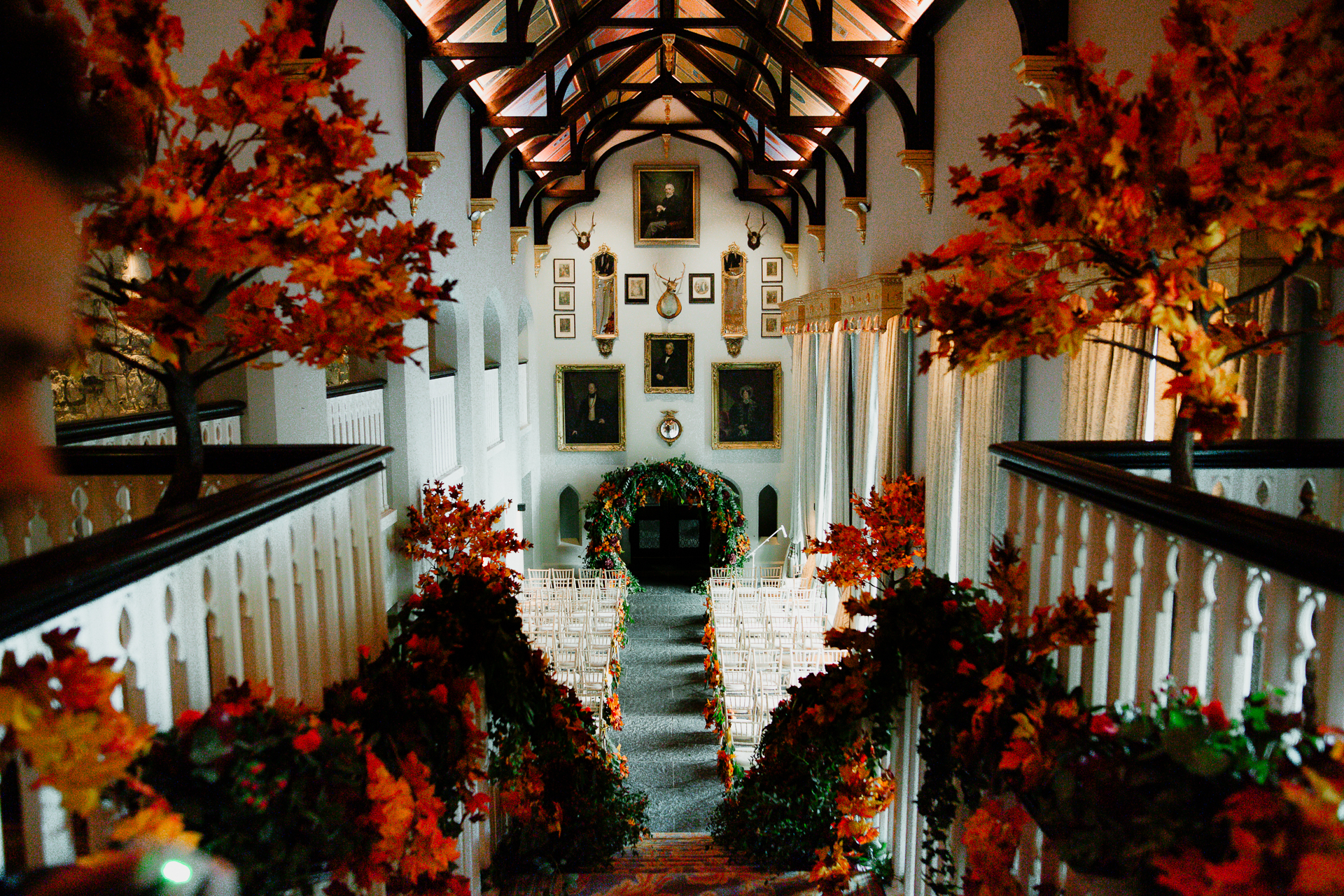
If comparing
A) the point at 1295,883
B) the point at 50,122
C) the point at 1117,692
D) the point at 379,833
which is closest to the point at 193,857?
the point at 50,122

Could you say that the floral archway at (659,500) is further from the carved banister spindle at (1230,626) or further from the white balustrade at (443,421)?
the carved banister spindle at (1230,626)

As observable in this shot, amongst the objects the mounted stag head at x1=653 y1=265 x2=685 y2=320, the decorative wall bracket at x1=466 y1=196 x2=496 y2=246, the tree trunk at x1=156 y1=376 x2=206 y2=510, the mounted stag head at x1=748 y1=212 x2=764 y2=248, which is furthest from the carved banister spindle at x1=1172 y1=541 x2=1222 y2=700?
the mounted stag head at x1=748 y1=212 x2=764 y2=248

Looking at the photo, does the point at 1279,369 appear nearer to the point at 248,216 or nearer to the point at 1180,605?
the point at 1180,605

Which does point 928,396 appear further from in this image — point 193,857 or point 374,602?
point 193,857

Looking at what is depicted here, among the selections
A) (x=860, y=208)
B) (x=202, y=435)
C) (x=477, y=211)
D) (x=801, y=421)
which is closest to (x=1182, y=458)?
(x=202, y=435)

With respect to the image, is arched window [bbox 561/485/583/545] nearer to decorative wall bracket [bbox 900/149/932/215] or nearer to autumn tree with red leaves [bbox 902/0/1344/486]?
decorative wall bracket [bbox 900/149/932/215]

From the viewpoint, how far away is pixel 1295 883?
3.80 ft

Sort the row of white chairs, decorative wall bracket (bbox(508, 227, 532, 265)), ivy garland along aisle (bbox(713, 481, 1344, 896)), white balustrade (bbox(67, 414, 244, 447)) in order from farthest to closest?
decorative wall bracket (bbox(508, 227, 532, 265))
the row of white chairs
white balustrade (bbox(67, 414, 244, 447))
ivy garland along aisle (bbox(713, 481, 1344, 896))

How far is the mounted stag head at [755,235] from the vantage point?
1535 centimetres

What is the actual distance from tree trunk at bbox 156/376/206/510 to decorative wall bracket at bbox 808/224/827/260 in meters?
11.4

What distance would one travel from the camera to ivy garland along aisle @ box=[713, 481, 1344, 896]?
1.34 m

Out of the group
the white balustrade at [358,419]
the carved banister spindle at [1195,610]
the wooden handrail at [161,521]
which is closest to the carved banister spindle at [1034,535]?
the carved banister spindle at [1195,610]

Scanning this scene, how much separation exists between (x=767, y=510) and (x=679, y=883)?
38.3ft

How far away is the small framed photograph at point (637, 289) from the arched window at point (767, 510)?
397 centimetres
